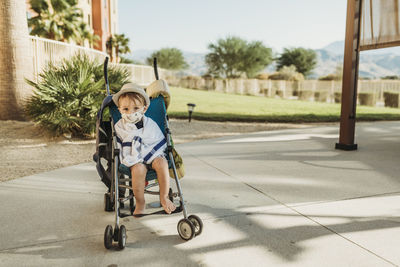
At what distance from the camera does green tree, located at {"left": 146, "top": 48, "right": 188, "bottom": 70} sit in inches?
3357

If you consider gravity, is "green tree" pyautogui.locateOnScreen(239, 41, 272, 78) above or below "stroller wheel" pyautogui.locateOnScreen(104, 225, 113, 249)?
above

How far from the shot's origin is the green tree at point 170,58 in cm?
8527

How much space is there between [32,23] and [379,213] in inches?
1348

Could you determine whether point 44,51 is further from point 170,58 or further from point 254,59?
point 170,58

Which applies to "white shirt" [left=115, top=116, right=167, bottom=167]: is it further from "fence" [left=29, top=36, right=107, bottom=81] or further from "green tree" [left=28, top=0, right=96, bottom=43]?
"green tree" [left=28, top=0, right=96, bottom=43]

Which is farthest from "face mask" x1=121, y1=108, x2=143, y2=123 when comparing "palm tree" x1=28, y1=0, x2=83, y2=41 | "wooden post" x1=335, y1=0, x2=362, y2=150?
"palm tree" x1=28, y1=0, x2=83, y2=41

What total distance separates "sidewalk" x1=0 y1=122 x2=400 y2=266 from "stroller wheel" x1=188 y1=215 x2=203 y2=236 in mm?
70

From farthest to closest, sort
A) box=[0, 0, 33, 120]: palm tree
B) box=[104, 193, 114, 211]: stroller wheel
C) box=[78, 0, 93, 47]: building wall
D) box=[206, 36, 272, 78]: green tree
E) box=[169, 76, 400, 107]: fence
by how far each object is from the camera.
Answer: box=[206, 36, 272, 78]: green tree < box=[78, 0, 93, 47]: building wall < box=[169, 76, 400, 107]: fence < box=[0, 0, 33, 120]: palm tree < box=[104, 193, 114, 211]: stroller wheel

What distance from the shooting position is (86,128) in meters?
8.02

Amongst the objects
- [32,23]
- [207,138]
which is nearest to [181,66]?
[32,23]

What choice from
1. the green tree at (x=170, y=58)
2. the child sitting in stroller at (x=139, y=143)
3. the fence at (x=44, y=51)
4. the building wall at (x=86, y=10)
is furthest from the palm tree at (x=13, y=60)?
the green tree at (x=170, y=58)

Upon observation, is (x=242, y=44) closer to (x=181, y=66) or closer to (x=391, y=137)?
(x=181, y=66)

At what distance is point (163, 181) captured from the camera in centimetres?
332

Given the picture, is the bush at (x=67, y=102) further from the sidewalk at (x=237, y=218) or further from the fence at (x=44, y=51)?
the sidewalk at (x=237, y=218)
